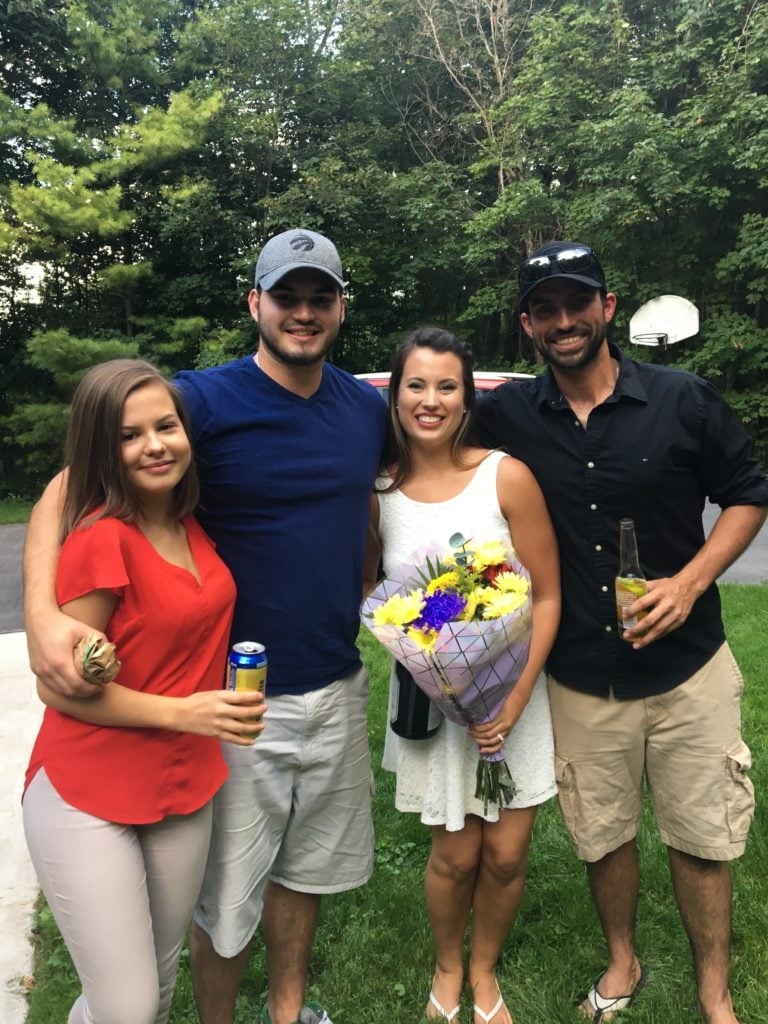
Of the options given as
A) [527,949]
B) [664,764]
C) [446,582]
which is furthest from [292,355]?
[527,949]

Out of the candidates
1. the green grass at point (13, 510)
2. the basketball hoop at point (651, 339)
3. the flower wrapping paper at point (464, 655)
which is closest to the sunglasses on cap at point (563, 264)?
the flower wrapping paper at point (464, 655)

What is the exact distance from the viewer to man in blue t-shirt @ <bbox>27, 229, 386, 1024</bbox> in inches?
91.0

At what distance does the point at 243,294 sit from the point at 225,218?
68.1 inches

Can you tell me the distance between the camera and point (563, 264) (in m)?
2.48

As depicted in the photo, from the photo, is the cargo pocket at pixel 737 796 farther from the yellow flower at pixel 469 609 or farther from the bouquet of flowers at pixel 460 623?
the yellow flower at pixel 469 609

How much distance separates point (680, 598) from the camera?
2.37m

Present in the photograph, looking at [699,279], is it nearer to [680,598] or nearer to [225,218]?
[225,218]

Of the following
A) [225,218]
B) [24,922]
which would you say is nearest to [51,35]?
[225,218]

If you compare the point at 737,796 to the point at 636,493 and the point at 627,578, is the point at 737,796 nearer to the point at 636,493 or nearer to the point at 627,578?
the point at 627,578

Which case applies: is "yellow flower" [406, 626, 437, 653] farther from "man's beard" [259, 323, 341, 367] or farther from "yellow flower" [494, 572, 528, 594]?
"man's beard" [259, 323, 341, 367]

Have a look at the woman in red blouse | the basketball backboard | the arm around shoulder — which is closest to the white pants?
the woman in red blouse

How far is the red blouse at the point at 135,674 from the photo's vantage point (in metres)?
1.82

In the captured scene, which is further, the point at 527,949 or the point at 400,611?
the point at 527,949

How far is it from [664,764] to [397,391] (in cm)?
151
